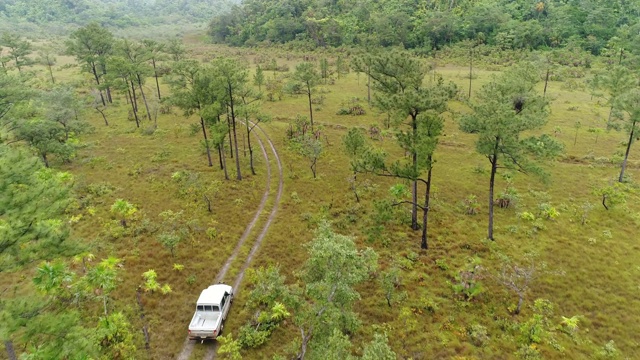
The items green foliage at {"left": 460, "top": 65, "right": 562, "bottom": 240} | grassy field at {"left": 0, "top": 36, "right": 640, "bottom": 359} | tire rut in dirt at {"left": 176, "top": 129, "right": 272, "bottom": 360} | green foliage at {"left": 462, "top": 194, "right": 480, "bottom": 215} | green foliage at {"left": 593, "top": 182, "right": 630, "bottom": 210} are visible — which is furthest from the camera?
green foliage at {"left": 593, "top": 182, "right": 630, "bottom": 210}

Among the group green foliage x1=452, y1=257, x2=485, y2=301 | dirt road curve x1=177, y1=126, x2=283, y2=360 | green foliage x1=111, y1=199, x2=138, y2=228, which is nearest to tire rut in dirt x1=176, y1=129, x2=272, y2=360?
dirt road curve x1=177, y1=126, x2=283, y2=360

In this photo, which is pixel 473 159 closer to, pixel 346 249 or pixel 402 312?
pixel 402 312

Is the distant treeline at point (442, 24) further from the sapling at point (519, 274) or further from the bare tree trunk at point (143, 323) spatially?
the bare tree trunk at point (143, 323)

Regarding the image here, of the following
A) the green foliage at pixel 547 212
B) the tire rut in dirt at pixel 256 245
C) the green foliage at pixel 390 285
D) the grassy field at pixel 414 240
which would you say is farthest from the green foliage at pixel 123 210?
the green foliage at pixel 547 212

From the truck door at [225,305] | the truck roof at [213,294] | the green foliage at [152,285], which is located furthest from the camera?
the green foliage at [152,285]

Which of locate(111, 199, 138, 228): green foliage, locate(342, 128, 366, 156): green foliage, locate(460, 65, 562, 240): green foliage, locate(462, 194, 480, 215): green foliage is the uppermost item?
locate(460, 65, 562, 240): green foliage

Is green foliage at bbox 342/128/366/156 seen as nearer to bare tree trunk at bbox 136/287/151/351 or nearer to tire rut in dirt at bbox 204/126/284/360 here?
tire rut in dirt at bbox 204/126/284/360

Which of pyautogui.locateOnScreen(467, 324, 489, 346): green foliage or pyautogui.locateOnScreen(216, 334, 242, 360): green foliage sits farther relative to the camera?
pyautogui.locateOnScreen(467, 324, 489, 346): green foliage
